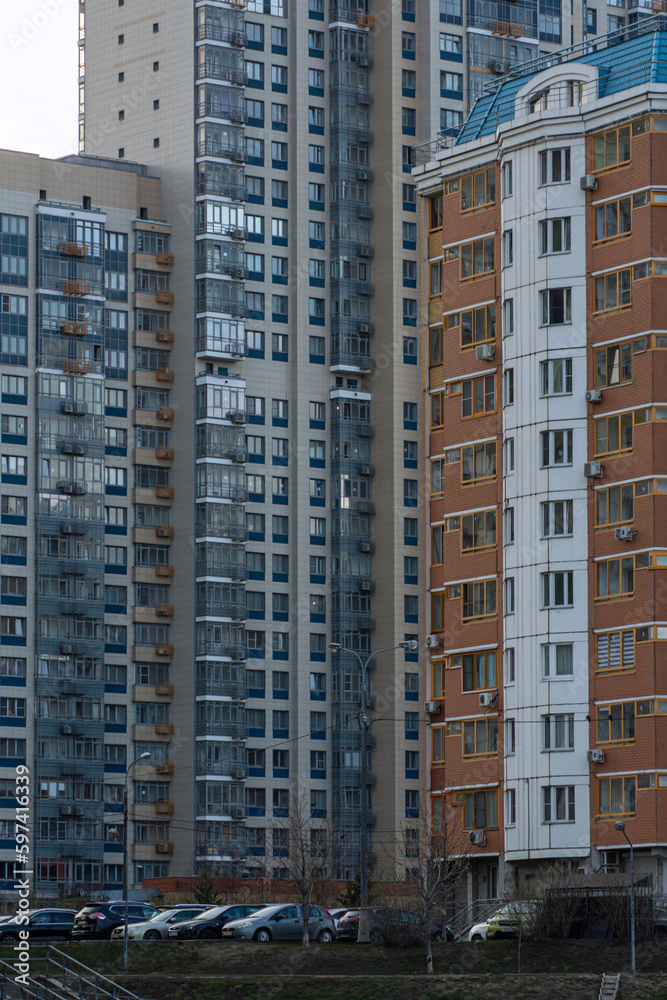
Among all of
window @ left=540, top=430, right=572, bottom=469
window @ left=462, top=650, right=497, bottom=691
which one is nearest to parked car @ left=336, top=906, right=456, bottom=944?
window @ left=462, top=650, right=497, bottom=691

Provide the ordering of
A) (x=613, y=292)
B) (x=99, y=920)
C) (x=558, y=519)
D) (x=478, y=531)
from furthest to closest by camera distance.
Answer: (x=478, y=531)
(x=613, y=292)
(x=558, y=519)
(x=99, y=920)

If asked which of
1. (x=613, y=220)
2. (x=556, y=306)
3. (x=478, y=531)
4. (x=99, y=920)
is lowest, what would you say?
(x=99, y=920)

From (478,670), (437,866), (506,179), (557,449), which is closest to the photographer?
(437,866)

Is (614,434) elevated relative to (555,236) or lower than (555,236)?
lower

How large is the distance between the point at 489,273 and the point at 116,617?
170ft

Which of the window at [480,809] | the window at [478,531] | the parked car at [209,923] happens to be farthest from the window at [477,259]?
the parked car at [209,923]

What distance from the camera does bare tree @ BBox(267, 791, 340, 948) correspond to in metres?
→ 82.2

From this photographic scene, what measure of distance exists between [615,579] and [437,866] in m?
19.7

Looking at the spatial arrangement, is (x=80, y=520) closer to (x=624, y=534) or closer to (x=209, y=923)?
(x=624, y=534)

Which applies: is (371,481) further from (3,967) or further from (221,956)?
(3,967)

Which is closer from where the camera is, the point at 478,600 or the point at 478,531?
the point at 478,600

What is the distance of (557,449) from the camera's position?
9400cm

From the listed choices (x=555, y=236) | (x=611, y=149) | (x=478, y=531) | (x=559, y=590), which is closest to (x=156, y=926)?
(x=559, y=590)

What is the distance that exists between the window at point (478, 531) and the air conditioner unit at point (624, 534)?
24.4 feet
